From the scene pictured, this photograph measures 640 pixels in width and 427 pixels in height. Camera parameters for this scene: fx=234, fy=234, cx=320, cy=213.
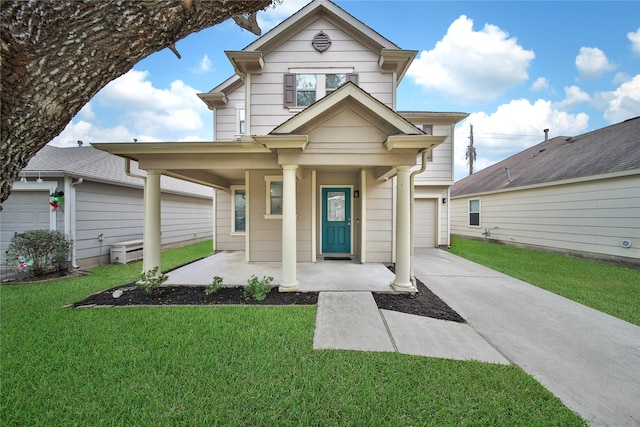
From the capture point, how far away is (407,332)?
10.1 feet

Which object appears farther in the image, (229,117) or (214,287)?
(229,117)

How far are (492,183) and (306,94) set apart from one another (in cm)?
1079

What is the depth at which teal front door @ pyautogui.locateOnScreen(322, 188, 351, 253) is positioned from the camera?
23.1 ft

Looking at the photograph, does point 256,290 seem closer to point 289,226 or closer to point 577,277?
point 289,226

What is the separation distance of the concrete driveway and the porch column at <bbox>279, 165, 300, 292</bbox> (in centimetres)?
287

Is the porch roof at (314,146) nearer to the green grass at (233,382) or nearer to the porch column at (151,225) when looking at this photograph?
the porch column at (151,225)

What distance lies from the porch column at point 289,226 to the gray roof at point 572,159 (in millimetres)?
9344

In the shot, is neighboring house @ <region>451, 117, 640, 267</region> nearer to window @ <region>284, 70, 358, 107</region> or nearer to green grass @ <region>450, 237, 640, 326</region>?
green grass @ <region>450, 237, 640, 326</region>

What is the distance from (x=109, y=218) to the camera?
23.8ft

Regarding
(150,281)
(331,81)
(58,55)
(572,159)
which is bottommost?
(150,281)

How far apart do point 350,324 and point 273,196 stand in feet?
14.5

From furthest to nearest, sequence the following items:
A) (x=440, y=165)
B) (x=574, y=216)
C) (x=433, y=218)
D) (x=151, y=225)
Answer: (x=433, y=218), (x=440, y=165), (x=574, y=216), (x=151, y=225)

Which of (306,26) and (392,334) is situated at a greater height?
(306,26)

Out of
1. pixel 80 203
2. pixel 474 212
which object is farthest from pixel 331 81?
pixel 474 212
